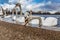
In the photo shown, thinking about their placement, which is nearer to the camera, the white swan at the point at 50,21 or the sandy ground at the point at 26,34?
the sandy ground at the point at 26,34

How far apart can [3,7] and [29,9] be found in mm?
456

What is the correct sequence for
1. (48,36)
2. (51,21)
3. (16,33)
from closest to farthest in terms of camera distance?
(48,36) → (16,33) → (51,21)

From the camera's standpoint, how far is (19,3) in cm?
195

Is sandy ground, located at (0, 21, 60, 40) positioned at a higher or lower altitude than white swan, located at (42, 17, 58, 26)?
lower

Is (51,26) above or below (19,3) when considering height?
below

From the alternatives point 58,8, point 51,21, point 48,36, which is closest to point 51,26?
point 51,21

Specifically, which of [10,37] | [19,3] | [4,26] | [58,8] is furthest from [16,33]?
[19,3]

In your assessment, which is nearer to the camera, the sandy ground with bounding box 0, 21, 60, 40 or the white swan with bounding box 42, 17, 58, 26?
the sandy ground with bounding box 0, 21, 60, 40

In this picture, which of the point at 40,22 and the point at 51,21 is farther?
the point at 40,22

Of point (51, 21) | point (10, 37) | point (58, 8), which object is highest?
point (58, 8)

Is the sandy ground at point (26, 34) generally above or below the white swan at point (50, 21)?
below

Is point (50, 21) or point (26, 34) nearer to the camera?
point (26, 34)

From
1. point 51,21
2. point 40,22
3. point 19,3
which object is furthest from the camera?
point 19,3

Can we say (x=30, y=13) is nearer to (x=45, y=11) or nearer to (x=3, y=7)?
(x=45, y=11)
